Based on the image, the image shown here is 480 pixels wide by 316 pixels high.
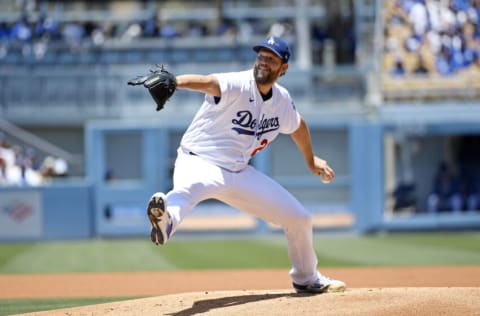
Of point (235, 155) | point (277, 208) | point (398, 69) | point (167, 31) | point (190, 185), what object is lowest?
point (277, 208)

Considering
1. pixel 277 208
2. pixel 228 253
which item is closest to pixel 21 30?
pixel 228 253

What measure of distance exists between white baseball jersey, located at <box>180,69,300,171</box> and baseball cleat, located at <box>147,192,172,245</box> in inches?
28.7

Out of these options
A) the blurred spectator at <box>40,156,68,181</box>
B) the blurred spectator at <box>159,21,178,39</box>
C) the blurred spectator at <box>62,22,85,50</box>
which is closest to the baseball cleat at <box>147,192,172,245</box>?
the blurred spectator at <box>40,156,68,181</box>

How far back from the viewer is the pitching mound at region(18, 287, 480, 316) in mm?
5957

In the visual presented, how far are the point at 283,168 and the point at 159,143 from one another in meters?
2.50

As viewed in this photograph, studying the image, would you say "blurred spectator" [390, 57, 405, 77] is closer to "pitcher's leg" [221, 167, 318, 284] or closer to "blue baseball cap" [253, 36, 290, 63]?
"pitcher's leg" [221, 167, 318, 284]

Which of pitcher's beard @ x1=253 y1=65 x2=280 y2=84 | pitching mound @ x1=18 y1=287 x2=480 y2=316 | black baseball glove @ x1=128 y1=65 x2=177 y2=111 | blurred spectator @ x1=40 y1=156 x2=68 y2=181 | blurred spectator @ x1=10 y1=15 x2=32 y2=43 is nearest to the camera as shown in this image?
black baseball glove @ x1=128 y1=65 x2=177 y2=111

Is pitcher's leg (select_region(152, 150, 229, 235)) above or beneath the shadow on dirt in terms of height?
above

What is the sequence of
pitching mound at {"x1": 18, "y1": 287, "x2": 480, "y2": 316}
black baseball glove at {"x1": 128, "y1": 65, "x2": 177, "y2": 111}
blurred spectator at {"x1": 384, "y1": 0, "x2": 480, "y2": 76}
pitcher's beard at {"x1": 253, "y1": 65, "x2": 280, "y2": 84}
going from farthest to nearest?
blurred spectator at {"x1": 384, "y1": 0, "x2": 480, "y2": 76} → pitcher's beard at {"x1": 253, "y1": 65, "x2": 280, "y2": 84} → pitching mound at {"x1": 18, "y1": 287, "x2": 480, "y2": 316} → black baseball glove at {"x1": 128, "y1": 65, "x2": 177, "y2": 111}

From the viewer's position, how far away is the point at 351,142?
16.5 metres

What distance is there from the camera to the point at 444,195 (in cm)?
1681

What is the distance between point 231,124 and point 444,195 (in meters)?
11.3

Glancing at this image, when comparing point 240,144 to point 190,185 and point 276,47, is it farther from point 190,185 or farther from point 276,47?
point 276,47

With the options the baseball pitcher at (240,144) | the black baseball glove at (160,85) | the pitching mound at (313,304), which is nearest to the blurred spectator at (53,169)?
the pitching mound at (313,304)
